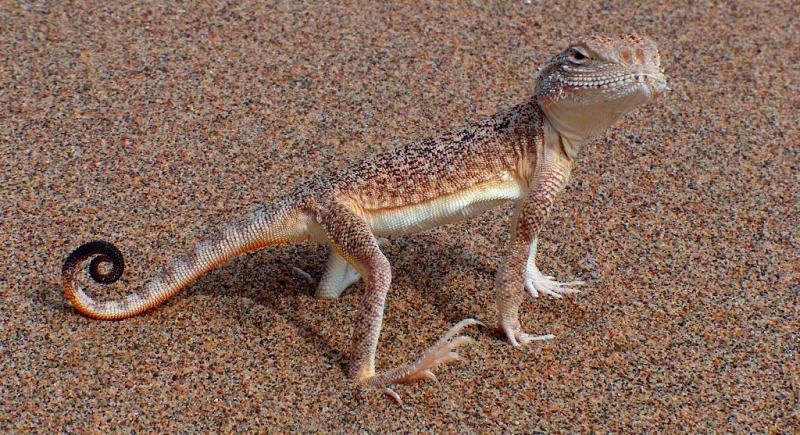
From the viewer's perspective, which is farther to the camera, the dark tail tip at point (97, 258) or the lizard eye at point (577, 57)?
the dark tail tip at point (97, 258)

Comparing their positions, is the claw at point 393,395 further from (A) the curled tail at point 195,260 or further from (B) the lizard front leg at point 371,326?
(A) the curled tail at point 195,260

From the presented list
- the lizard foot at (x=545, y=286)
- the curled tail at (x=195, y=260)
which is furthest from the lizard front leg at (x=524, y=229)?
the curled tail at (x=195, y=260)

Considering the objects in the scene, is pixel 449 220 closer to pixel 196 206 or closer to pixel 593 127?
pixel 593 127

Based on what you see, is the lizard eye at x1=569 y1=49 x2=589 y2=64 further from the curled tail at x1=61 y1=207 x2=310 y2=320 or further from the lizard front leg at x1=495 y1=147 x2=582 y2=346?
the curled tail at x1=61 y1=207 x2=310 y2=320

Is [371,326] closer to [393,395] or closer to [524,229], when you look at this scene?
[393,395]

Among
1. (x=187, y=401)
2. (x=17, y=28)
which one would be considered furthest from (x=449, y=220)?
(x=17, y=28)

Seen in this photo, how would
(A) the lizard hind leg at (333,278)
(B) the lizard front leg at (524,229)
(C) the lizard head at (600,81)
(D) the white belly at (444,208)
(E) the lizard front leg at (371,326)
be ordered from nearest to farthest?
(C) the lizard head at (600,81) → (E) the lizard front leg at (371,326) → (B) the lizard front leg at (524,229) → (D) the white belly at (444,208) → (A) the lizard hind leg at (333,278)

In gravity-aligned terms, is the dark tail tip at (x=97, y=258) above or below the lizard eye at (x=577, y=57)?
below

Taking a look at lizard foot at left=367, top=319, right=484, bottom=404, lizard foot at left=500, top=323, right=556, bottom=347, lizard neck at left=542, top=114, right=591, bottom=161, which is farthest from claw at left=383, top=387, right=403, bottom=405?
lizard neck at left=542, top=114, right=591, bottom=161
